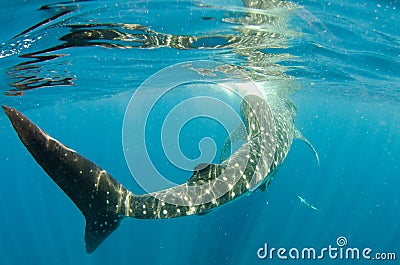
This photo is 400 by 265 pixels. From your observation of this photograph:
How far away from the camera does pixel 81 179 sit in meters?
3.73

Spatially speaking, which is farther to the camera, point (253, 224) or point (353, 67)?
point (253, 224)

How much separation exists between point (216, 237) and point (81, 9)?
15.7 metres

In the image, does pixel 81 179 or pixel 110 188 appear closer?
pixel 81 179

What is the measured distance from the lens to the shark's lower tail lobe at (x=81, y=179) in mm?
3330

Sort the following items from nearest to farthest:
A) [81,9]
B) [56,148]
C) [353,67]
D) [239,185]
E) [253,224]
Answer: [56,148] → [239,185] → [81,9] → [353,67] → [253,224]

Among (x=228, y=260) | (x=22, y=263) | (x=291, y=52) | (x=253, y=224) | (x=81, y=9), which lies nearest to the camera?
(x=81, y=9)

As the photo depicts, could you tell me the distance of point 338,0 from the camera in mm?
8289

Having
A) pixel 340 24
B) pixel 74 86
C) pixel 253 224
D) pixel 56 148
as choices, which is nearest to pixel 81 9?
pixel 56 148

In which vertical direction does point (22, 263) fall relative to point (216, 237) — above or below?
below

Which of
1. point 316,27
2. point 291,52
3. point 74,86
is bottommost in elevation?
point 74,86

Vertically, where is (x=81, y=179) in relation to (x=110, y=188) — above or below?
above

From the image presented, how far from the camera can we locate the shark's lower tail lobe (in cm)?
333

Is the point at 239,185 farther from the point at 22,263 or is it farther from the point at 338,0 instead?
the point at 22,263

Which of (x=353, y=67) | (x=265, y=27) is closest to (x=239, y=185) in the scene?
(x=265, y=27)
